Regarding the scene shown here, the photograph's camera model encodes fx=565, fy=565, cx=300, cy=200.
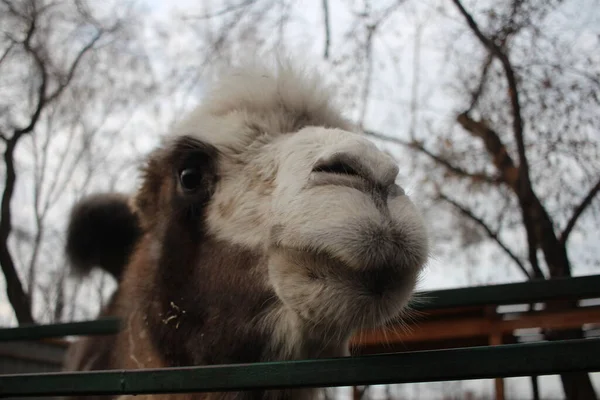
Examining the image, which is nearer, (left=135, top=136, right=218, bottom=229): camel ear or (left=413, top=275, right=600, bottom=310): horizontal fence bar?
(left=413, top=275, right=600, bottom=310): horizontal fence bar

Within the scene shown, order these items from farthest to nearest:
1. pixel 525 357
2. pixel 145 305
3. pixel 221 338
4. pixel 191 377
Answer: pixel 145 305
pixel 221 338
pixel 191 377
pixel 525 357

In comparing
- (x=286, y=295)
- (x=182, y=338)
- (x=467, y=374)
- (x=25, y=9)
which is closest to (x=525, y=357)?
(x=467, y=374)

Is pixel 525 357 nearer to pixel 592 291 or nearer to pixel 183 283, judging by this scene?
pixel 592 291

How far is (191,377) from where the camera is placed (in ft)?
6.59

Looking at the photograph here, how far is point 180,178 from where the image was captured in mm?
3205

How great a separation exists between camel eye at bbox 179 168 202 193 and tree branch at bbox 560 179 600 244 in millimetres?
4821

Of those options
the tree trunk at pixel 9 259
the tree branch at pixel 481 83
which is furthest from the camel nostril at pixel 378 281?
the tree trunk at pixel 9 259

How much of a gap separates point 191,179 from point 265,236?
79 centimetres

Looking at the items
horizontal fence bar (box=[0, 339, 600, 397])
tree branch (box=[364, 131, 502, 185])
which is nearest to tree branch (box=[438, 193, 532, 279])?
tree branch (box=[364, 131, 502, 185])

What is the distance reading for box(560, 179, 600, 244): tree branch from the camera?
6172mm

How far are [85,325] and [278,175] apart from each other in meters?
2.18

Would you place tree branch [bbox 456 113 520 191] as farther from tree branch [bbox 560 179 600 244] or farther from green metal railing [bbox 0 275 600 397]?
green metal railing [bbox 0 275 600 397]

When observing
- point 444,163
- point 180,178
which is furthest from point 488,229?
point 180,178

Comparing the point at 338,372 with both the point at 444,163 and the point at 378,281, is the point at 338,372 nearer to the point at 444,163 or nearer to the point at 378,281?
the point at 378,281
